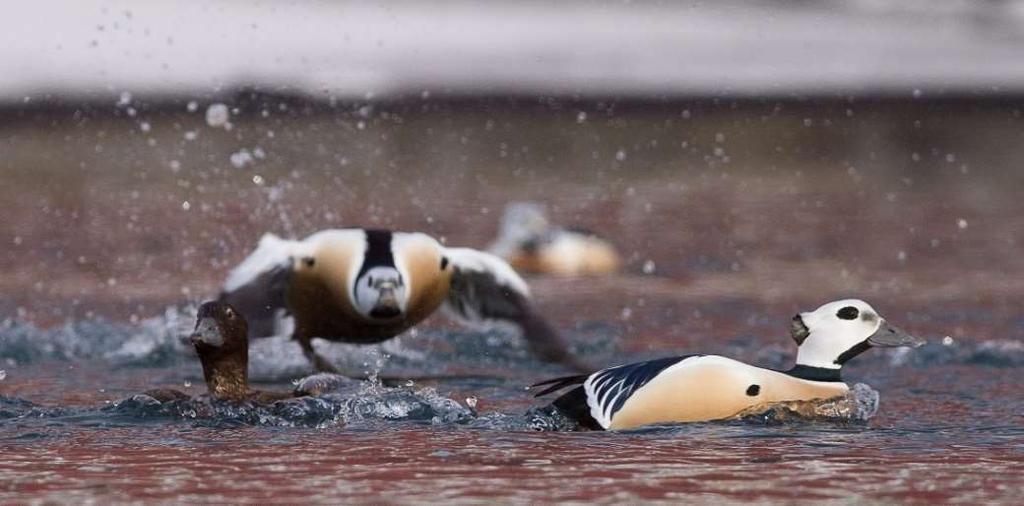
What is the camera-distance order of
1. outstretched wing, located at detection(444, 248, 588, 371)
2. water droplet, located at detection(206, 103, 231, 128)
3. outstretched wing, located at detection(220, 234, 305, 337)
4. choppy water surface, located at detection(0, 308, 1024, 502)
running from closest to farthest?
1. choppy water surface, located at detection(0, 308, 1024, 502)
2. outstretched wing, located at detection(220, 234, 305, 337)
3. outstretched wing, located at detection(444, 248, 588, 371)
4. water droplet, located at detection(206, 103, 231, 128)

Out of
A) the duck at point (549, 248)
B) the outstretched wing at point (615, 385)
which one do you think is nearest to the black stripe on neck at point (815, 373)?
the outstretched wing at point (615, 385)

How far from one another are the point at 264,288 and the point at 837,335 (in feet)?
9.03

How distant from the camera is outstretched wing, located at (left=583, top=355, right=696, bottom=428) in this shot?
614cm

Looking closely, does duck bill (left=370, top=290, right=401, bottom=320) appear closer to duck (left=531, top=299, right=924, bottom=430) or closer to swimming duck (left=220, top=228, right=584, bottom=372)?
swimming duck (left=220, top=228, right=584, bottom=372)

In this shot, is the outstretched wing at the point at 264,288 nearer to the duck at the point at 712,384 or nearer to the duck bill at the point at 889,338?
the duck at the point at 712,384

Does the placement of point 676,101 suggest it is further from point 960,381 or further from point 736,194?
point 960,381

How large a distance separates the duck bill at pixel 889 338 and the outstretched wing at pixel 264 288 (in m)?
2.70

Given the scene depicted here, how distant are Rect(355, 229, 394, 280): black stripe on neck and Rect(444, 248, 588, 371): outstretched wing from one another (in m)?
0.31

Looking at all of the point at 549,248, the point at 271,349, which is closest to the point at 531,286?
the point at 549,248

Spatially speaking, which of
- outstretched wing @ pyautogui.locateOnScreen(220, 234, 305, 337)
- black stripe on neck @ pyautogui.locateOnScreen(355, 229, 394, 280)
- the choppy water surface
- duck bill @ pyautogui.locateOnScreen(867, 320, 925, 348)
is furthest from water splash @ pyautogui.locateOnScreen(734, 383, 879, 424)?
outstretched wing @ pyautogui.locateOnScreen(220, 234, 305, 337)

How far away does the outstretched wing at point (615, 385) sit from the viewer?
6.14 metres

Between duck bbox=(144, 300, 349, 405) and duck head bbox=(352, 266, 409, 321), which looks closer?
duck bbox=(144, 300, 349, 405)

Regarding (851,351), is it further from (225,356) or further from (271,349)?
(271,349)

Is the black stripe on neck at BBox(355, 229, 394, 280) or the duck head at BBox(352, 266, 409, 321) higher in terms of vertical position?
the black stripe on neck at BBox(355, 229, 394, 280)
